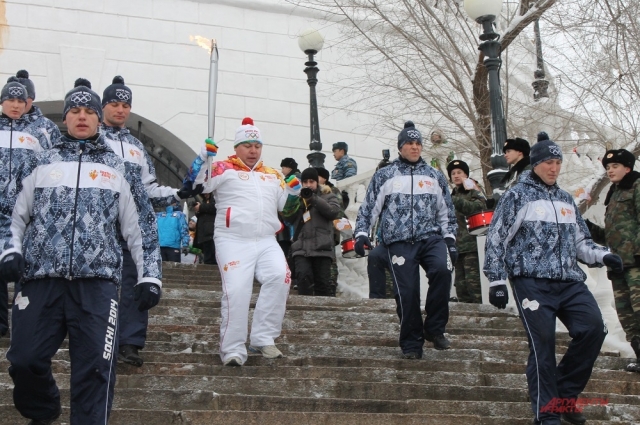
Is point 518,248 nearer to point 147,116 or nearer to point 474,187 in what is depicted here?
point 474,187

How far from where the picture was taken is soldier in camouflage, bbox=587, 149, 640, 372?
7902mm

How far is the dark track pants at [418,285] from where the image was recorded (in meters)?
7.72

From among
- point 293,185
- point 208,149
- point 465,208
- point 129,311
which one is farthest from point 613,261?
point 465,208

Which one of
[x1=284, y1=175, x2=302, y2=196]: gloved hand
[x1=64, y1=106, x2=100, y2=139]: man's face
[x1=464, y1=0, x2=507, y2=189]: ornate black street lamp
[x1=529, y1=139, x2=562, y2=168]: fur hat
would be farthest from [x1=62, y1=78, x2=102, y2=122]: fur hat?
[x1=464, y1=0, x2=507, y2=189]: ornate black street lamp

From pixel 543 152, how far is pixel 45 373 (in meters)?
3.55

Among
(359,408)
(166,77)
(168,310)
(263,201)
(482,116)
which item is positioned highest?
(166,77)

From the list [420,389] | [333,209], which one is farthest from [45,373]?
[333,209]

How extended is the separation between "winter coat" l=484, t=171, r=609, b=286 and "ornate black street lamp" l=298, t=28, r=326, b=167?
769cm

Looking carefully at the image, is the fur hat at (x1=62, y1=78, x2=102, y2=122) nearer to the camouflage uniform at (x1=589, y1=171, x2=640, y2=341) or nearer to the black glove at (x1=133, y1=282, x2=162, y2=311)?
the black glove at (x1=133, y1=282, x2=162, y2=311)

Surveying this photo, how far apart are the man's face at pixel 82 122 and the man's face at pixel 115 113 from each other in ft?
6.85

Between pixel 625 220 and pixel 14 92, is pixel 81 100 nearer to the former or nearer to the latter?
pixel 14 92

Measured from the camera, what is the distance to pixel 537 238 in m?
6.64

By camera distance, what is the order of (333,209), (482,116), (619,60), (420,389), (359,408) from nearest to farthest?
(359,408)
(420,389)
(333,209)
(619,60)
(482,116)

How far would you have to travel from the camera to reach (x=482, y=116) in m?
14.3
